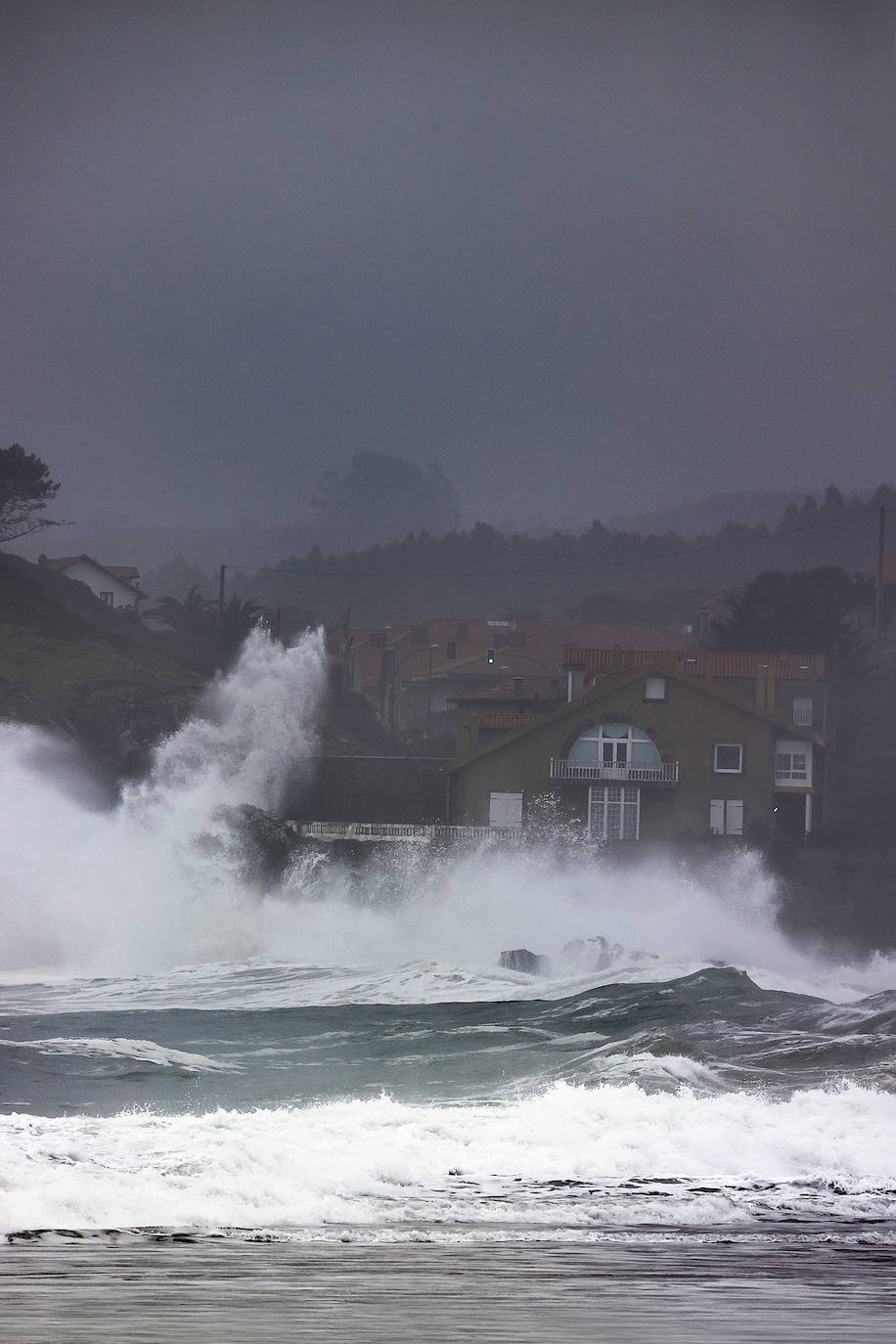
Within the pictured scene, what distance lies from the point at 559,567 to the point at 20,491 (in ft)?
139

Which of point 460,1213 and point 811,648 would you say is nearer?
point 460,1213

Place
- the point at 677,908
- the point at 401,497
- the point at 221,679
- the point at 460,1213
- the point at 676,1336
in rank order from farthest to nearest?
1. the point at 401,497
2. the point at 221,679
3. the point at 677,908
4. the point at 460,1213
5. the point at 676,1336

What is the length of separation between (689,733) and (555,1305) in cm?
3284

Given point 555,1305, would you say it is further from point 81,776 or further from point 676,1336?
point 81,776

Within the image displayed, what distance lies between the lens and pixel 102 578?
221 feet

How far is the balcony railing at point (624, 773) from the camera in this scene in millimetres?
37469

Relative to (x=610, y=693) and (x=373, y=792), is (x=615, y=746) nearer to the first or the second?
(x=610, y=693)

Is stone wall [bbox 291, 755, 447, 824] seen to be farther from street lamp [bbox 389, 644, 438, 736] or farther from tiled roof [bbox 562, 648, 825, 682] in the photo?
street lamp [bbox 389, 644, 438, 736]

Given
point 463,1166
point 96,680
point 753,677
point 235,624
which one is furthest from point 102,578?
point 463,1166

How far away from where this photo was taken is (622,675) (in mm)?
38469

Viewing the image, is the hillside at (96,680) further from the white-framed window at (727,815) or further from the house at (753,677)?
the white-framed window at (727,815)

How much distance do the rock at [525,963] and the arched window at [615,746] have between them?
10321 millimetres

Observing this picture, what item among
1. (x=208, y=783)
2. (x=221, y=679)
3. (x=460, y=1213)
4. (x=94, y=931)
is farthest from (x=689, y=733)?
(x=460, y=1213)

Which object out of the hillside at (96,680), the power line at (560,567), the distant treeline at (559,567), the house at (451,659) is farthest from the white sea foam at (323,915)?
the power line at (560,567)
